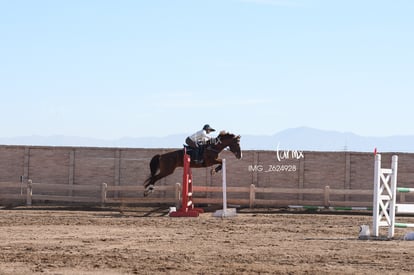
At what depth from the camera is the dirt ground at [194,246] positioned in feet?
37.1

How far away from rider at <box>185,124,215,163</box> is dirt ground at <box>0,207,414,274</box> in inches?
156

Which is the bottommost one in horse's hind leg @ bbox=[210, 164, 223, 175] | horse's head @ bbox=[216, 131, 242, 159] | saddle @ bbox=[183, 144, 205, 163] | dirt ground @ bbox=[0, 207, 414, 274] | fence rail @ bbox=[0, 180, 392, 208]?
dirt ground @ bbox=[0, 207, 414, 274]

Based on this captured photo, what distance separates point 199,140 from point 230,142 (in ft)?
3.24

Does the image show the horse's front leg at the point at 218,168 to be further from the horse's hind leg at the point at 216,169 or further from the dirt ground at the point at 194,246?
the dirt ground at the point at 194,246

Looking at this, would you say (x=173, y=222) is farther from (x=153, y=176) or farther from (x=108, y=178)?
(x=108, y=178)

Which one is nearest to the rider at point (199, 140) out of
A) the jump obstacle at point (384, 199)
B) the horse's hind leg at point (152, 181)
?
the horse's hind leg at point (152, 181)

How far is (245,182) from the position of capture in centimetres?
2630

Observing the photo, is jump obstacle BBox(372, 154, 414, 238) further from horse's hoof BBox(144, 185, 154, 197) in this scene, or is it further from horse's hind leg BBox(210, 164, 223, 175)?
horse's hoof BBox(144, 185, 154, 197)

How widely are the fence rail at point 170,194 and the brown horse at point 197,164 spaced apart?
41 centimetres

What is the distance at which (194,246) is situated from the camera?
1388 cm

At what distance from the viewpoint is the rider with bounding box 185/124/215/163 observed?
24.4 meters

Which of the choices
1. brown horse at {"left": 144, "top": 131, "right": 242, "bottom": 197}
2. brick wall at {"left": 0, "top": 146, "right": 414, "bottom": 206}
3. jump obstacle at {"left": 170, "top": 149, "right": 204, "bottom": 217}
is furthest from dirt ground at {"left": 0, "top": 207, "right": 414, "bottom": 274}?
brick wall at {"left": 0, "top": 146, "right": 414, "bottom": 206}

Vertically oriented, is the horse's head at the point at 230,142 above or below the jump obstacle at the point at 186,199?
above

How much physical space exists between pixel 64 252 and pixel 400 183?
1514 cm
